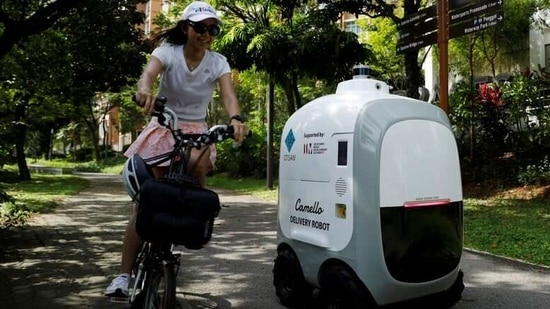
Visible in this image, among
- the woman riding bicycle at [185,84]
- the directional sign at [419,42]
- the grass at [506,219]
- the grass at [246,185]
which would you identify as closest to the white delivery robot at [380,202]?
the woman riding bicycle at [185,84]

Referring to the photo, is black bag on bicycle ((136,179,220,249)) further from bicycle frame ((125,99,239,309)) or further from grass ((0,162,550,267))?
grass ((0,162,550,267))

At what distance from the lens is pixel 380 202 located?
11.1 ft

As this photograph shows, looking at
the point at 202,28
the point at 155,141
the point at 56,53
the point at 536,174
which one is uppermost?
the point at 56,53

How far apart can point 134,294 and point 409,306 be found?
2.03 m

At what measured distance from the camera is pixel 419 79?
433 inches

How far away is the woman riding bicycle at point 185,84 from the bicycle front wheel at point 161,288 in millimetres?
235

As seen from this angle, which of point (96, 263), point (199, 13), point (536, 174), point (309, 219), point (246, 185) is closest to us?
point (199, 13)

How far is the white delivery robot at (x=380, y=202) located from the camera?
11.2 feet

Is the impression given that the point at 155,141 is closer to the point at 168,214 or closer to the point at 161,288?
the point at 168,214

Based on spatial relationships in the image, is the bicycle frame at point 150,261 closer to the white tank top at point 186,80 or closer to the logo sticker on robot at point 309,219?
the white tank top at point 186,80

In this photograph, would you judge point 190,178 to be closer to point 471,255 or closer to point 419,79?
point 471,255

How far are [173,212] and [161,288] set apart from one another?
47 cm

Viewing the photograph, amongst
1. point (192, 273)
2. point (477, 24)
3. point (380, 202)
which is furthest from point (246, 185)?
point (380, 202)

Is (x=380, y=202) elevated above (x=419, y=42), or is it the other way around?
(x=419, y=42)
